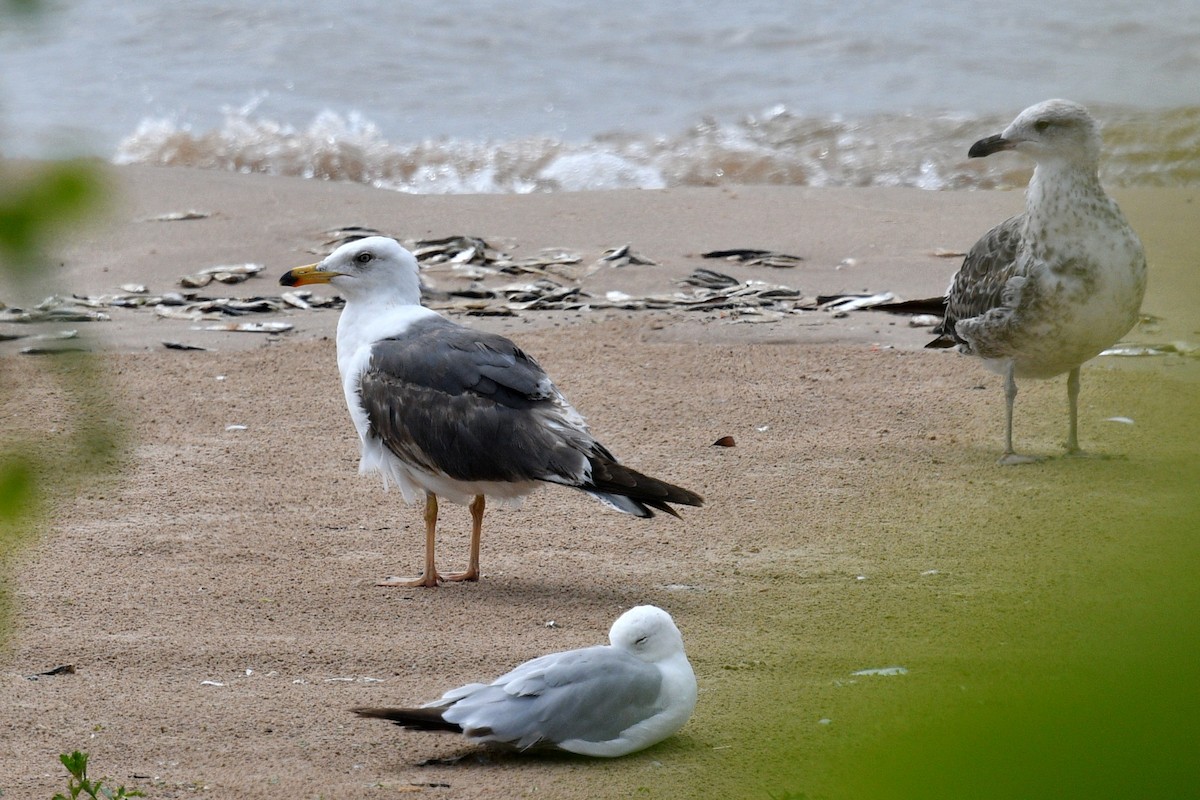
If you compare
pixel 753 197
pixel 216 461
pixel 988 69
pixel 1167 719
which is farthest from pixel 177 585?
pixel 988 69

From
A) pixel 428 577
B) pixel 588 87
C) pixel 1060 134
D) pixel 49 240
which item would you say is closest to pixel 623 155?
pixel 588 87

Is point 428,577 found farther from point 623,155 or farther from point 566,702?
point 623,155

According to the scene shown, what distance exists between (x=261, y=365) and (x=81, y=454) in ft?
22.7

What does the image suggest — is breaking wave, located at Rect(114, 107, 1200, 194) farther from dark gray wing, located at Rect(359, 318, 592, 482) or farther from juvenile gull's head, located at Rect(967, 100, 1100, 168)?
dark gray wing, located at Rect(359, 318, 592, 482)

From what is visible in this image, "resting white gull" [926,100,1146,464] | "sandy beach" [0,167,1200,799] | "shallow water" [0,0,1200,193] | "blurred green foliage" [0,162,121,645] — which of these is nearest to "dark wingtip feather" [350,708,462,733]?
"sandy beach" [0,167,1200,799]

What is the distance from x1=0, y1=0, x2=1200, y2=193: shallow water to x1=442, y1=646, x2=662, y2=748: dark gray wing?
9.02m

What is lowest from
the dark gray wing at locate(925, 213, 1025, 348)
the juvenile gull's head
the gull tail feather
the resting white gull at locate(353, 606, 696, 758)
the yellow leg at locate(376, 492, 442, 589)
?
the yellow leg at locate(376, 492, 442, 589)

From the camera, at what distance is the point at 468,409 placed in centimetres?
511

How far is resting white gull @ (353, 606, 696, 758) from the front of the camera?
11.3 ft

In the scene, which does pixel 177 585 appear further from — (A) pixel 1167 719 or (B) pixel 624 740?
(A) pixel 1167 719

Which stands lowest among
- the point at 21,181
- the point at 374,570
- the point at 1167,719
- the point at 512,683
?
the point at 374,570

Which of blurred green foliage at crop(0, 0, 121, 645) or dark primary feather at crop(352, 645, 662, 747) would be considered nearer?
blurred green foliage at crop(0, 0, 121, 645)

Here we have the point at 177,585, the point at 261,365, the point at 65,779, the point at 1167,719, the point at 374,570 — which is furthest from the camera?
the point at 261,365

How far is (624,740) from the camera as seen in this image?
3.53 meters
